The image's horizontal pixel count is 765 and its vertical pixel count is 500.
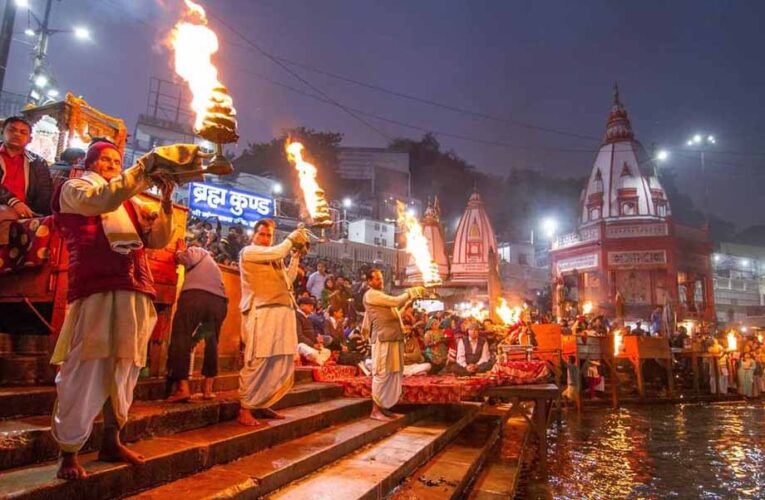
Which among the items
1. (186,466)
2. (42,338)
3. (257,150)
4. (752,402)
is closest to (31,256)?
(42,338)

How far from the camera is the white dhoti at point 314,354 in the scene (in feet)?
29.2

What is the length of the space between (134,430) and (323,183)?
41856mm

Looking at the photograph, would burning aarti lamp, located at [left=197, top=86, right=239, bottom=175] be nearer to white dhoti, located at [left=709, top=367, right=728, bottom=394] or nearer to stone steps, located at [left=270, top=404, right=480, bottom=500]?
stone steps, located at [left=270, top=404, right=480, bottom=500]

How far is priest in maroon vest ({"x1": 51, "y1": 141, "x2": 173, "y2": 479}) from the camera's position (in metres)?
2.61

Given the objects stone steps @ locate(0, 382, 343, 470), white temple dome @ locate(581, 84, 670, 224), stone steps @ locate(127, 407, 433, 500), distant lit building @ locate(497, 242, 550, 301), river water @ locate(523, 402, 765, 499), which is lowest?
river water @ locate(523, 402, 765, 499)

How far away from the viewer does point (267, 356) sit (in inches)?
187

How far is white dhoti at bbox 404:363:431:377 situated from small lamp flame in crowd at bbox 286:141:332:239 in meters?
5.92

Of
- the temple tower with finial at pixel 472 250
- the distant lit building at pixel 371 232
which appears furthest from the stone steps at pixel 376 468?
the distant lit building at pixel 371 232

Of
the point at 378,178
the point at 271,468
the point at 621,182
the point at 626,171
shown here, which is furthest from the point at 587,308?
the point at 271,468

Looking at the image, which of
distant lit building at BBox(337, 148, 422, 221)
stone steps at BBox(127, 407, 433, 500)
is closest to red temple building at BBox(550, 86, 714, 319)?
distant lit building at BBox(337, 148, 422, 221)

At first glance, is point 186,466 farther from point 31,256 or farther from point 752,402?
point 752,402

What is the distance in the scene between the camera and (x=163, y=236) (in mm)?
3129

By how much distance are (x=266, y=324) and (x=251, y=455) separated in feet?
4.25

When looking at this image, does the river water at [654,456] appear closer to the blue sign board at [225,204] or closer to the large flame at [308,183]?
the large flame at [308,183]
